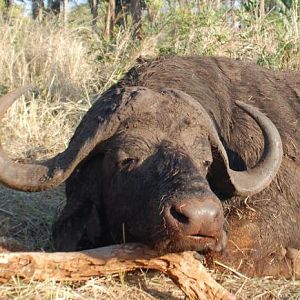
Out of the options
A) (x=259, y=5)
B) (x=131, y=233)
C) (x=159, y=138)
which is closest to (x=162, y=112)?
(x=159, y=138)

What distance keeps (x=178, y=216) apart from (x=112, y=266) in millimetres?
637

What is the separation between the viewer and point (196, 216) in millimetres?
3223

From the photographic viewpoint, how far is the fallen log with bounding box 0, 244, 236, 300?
140 inches

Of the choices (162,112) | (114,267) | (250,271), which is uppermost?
(162,112)

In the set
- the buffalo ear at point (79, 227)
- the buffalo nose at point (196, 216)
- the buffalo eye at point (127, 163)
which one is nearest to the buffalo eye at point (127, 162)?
the buffalo eye at point (127, 163)

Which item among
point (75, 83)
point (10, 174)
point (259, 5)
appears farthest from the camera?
point (259, 5)

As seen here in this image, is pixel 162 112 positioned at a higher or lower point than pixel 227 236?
higher

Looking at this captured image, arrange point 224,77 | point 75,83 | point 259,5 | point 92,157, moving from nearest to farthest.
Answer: point 92,157 < point 224,77 < point 75,83 < point 259,5

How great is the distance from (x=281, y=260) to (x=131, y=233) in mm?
1206

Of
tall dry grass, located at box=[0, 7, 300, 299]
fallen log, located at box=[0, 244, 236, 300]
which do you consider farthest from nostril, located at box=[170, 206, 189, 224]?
tall dry grass, located at box=[0, 7, 300, 299]

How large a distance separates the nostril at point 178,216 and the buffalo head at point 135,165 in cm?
17

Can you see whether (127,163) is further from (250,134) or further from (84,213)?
(250,134)

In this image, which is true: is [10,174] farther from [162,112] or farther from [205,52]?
[205,52]

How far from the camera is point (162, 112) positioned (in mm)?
4027
